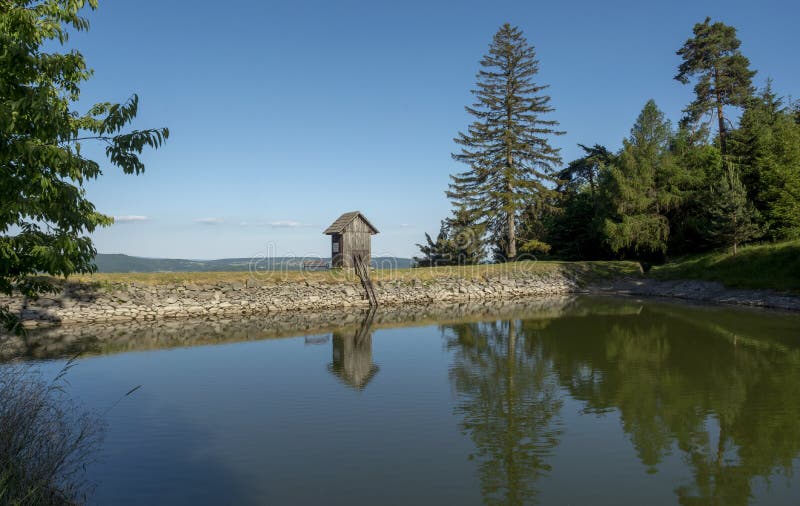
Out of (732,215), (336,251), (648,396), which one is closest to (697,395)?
(648,396)

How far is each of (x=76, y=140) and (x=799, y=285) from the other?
34986 mm

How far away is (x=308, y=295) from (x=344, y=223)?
602cm

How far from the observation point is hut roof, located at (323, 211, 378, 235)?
35125 mm

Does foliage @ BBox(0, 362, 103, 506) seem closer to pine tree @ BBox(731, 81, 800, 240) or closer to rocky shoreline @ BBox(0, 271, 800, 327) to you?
rocky shoreline @ BBox(0, 271, 800, 327)

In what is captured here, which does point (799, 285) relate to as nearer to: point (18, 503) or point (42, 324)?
point (18, 503)

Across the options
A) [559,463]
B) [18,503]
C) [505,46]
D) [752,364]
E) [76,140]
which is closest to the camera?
[18,503]

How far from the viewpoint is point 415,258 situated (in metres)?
51.7

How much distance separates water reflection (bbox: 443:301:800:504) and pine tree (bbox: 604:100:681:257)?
74.0 ft

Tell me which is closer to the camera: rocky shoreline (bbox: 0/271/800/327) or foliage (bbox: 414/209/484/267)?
rocky shoreline (bbox: 0/271/800/327)

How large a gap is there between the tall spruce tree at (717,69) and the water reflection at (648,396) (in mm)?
32124

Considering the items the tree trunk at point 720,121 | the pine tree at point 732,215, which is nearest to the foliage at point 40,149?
the pine tree at point 732,215

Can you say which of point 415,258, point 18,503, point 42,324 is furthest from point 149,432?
point 415,258

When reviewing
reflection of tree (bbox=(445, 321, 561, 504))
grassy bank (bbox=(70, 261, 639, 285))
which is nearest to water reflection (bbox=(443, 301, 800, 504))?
reflection of tree (bbox=(445, 321, 561, 504))

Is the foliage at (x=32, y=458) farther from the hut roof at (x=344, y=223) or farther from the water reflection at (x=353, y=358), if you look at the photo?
the hut roof at (x=344, y=223)
